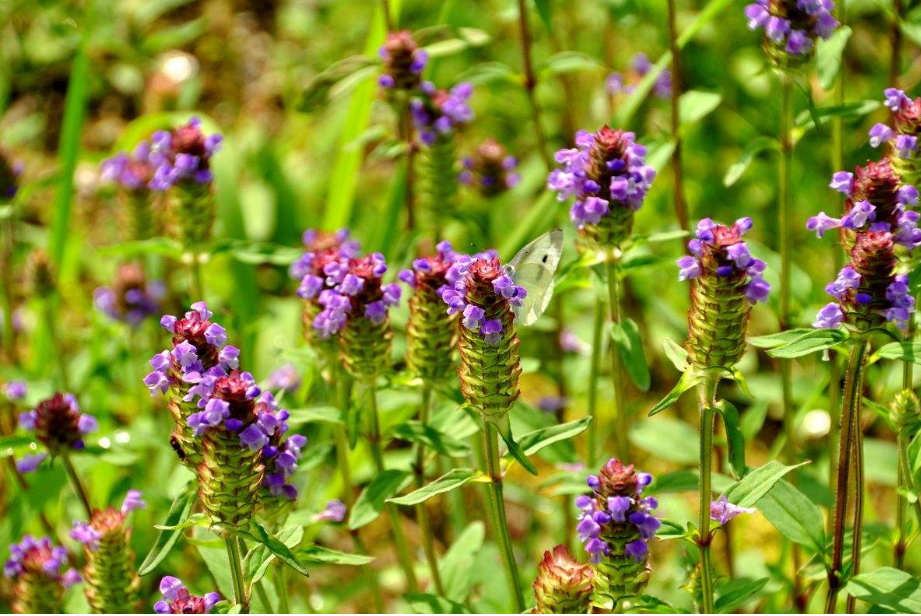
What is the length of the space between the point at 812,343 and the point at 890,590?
69 cm

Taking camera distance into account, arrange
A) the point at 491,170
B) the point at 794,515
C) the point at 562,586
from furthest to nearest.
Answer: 1. the point at 491,170
2. the point at 794,515
3. the point at 562,586

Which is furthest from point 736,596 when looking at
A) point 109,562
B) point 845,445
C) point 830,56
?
point 109,562

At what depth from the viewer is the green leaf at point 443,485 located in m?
2.65

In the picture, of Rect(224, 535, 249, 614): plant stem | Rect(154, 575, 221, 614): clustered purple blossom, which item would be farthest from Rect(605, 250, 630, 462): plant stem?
Rect(154, 575, 221, 614): clustered purple blossom

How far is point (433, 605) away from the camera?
3174 millimetres

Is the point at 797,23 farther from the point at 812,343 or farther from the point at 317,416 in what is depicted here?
the point at 317,416

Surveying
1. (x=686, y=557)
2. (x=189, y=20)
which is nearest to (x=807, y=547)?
(x=686, y=557)

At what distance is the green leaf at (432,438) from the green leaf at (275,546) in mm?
658

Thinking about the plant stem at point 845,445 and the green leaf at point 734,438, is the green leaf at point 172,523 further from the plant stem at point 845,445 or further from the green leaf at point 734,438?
the plant stem at point 845,445

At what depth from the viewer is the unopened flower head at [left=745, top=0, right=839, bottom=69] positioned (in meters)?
3.22

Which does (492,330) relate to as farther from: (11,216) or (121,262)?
(121,262)

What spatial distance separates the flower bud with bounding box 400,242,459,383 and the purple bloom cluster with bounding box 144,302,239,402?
64 centimetres

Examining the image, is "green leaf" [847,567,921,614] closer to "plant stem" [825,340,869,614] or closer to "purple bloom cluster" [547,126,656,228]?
"plant stem" [825,340,869,614]

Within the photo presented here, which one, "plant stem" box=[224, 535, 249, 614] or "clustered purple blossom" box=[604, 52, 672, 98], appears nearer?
"plant stem" box=[224, 535, 249, 614]
